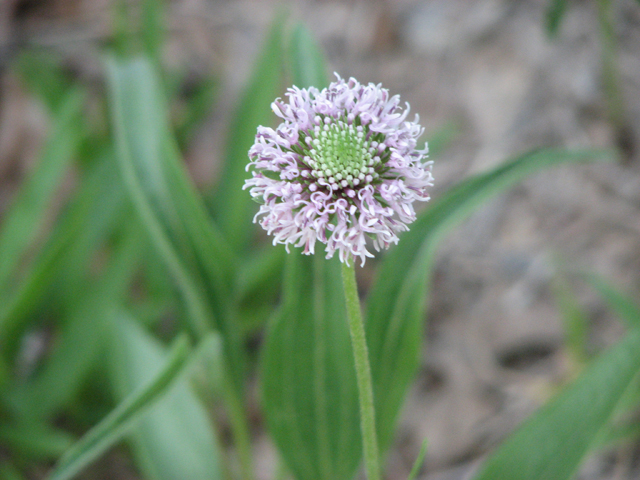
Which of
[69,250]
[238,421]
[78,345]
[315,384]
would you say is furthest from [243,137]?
[315,384]

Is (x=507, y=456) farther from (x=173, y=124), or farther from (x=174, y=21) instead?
(x=174, y=21)

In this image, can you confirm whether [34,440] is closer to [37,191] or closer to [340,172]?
[37,191]

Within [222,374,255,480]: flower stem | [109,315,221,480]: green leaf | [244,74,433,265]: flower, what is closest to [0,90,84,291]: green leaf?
[109,315,221,480]: green leaf

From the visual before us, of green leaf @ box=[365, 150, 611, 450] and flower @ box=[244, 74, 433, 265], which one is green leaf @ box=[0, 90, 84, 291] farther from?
flower @ box=[244, 74, 433, 265]

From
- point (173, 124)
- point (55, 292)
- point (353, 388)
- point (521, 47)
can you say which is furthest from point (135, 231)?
point (521, 47)

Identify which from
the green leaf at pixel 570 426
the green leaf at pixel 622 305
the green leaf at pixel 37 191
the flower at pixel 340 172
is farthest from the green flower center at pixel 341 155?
the green leaf at pixel 37 191
